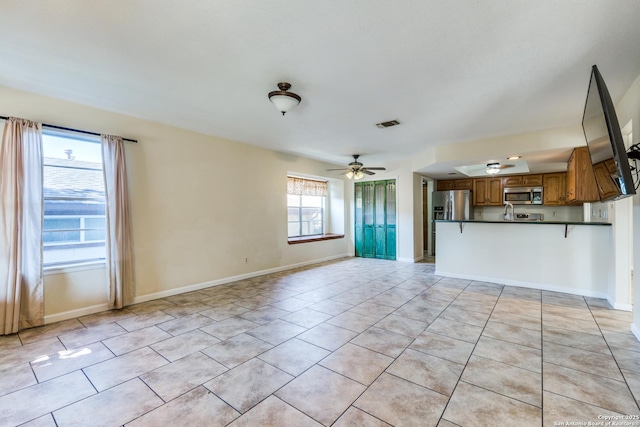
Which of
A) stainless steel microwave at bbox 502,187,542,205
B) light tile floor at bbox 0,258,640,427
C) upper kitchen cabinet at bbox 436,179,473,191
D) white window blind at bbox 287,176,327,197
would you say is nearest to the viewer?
light tile floor at bbox 0,258,640,427

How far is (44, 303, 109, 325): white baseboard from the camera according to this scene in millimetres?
3256

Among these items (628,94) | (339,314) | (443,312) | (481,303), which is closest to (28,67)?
(339,314)

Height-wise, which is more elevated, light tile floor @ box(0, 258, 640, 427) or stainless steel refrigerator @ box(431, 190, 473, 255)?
stainless steel refrigerator @ box(431, 190, 473, 255)

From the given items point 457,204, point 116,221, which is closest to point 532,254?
point 457,204

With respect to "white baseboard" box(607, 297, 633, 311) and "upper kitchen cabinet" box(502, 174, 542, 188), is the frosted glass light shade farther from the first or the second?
"upper kitchen cabinet" box(502, 174, 542, 188)

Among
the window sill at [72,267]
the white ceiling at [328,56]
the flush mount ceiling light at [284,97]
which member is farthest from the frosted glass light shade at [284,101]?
the window sill at [72,267]

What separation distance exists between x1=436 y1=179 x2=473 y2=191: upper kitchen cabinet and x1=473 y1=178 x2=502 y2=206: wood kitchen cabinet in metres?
0.15

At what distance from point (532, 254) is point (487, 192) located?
10.7 feet

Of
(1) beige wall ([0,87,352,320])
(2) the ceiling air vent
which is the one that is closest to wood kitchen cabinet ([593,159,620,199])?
(2) the ceiling air vent

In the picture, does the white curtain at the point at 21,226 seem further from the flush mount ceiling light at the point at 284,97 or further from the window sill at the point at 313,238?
the window sill at the point at 313,238

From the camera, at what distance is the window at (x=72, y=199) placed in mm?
A: 3318

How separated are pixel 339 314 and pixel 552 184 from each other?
662 cm

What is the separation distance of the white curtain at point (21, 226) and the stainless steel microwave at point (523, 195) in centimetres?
894

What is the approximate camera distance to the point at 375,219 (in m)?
7.52
